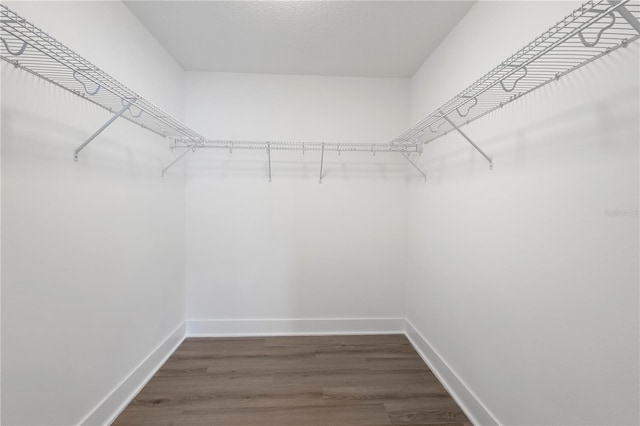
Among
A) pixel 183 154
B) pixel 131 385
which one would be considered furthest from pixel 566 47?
pixel 131 385

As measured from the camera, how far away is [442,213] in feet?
6.33

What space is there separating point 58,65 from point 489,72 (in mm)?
1795

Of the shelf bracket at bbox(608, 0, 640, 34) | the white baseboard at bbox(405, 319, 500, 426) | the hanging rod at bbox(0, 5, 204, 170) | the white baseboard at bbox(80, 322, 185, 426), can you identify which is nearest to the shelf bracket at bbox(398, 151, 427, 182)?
the white baseboard at bbox(405, 319, 500, 426)

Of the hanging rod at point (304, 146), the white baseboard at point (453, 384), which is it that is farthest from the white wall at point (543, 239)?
the hanging rod at point (304, 146)

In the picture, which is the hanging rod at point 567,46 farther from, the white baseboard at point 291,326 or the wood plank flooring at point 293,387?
the white baseboard at point 291,326

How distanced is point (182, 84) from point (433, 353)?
3.14 m

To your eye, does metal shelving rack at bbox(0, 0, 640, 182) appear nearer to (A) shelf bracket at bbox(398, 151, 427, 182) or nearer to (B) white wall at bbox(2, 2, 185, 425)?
(B) white wall at bbox(2, 2, 185, 425)

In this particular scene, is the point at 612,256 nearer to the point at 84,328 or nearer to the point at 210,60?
the point at 84,328

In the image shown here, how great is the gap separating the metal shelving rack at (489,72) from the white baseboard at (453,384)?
1395 mm

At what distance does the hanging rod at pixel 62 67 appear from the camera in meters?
0.83

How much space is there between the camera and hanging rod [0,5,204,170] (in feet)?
2.74

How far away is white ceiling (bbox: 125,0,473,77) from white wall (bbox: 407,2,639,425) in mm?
276

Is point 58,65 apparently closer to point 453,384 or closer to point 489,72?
point 489,72

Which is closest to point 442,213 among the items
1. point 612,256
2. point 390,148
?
point 390,148
